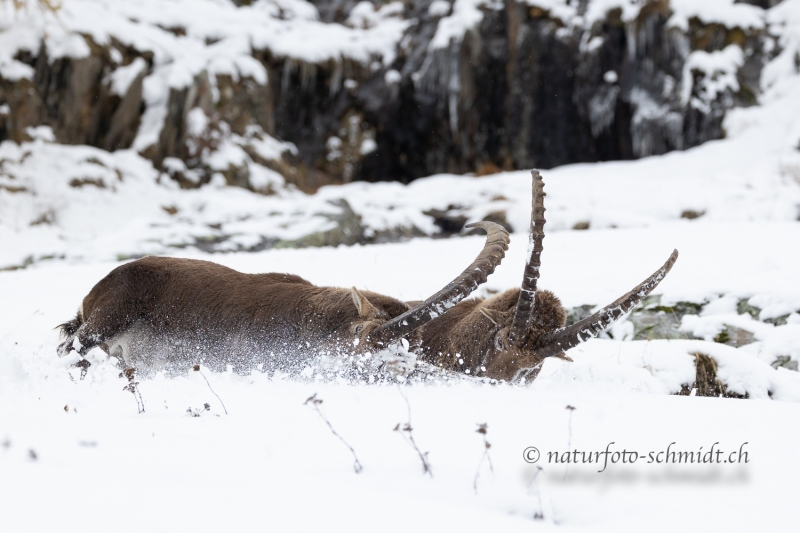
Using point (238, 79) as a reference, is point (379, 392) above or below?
below

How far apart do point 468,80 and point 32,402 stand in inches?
782

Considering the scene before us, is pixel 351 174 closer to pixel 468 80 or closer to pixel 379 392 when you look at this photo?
pixel 468 80

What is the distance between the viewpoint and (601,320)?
361 cm

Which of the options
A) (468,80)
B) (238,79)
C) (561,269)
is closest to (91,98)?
(238,79)

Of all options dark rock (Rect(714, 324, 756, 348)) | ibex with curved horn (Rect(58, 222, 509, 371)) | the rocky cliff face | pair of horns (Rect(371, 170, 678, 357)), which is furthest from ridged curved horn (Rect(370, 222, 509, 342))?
the rocky cliff face

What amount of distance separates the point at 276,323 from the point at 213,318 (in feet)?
1.48

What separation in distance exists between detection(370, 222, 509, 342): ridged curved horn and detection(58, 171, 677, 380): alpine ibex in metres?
0.01

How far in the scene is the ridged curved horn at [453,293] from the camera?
3504 millimetres

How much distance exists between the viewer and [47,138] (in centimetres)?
1612

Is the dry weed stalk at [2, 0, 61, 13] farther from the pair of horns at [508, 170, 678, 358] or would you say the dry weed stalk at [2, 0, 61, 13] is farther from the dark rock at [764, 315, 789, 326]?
the dark rock at [764, 315, 789, 326]

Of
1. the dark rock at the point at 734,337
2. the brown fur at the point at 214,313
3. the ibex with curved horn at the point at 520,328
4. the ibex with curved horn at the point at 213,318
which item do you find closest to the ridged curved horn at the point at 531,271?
the ibex with curved horn at the point at 520,328

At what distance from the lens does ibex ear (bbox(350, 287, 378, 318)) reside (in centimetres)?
419

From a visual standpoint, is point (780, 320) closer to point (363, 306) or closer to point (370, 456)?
point (363, 306)

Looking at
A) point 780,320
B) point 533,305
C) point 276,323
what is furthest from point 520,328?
point 780,320
